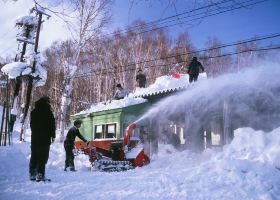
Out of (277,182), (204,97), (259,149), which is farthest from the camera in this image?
(204,97)

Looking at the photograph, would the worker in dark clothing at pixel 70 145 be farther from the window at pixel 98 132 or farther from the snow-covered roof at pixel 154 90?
the window at pixel 98 132

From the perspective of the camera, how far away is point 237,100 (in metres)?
13.9

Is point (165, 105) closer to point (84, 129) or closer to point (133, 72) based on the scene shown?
point (84, 129)

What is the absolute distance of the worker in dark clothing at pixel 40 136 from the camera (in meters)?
6.06

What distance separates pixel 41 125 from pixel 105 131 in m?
10.6

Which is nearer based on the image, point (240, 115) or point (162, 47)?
point (240, 115)

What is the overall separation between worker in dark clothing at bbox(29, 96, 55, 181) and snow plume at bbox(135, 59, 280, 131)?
349 inches

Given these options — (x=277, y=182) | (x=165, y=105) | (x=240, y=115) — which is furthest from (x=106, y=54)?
(x=277, y=182)

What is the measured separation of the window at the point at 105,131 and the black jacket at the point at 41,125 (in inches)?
385

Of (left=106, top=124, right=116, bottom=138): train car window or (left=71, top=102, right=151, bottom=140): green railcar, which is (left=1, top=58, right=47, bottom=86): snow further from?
(left=106, top=124, right=116, bottom=138): train car window

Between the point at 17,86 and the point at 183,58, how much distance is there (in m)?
17.8

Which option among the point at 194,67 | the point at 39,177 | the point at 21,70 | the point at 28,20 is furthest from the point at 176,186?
the point at 28,20

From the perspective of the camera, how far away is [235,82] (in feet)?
41.2

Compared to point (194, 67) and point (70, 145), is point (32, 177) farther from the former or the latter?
point (194, 67)
